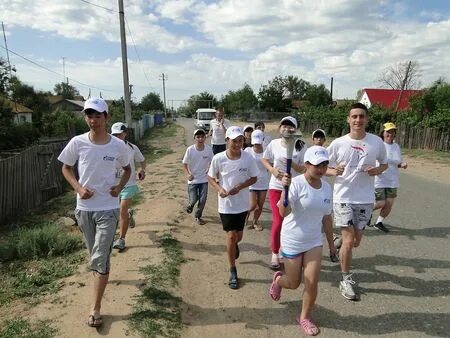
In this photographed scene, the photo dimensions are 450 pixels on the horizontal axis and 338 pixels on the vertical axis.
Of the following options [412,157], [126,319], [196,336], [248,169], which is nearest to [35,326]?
[126,319]

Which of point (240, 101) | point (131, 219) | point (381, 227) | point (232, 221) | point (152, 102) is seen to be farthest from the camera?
point (152, 102)

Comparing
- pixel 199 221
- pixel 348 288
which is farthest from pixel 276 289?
pixel 199 221

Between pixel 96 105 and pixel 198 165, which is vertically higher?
pixel 96 105

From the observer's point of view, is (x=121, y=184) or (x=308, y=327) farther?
(x=121, y=184)

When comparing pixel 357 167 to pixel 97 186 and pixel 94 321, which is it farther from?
pixel 94 321

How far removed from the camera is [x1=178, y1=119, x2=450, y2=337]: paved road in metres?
4.23

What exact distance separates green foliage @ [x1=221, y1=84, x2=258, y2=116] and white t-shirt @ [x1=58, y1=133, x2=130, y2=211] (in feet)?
250

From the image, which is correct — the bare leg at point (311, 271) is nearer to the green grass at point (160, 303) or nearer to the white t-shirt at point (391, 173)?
the green grass at point (160, 303)

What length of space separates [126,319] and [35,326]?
81 centimetres

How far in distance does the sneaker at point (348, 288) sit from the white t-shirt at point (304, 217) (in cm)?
109

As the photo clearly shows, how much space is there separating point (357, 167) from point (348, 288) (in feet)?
4.35

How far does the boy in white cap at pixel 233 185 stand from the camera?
5051 mm

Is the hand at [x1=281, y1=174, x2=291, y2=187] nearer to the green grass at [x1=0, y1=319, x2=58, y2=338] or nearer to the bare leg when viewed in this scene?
the bare leg

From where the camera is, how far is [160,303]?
4.59m
